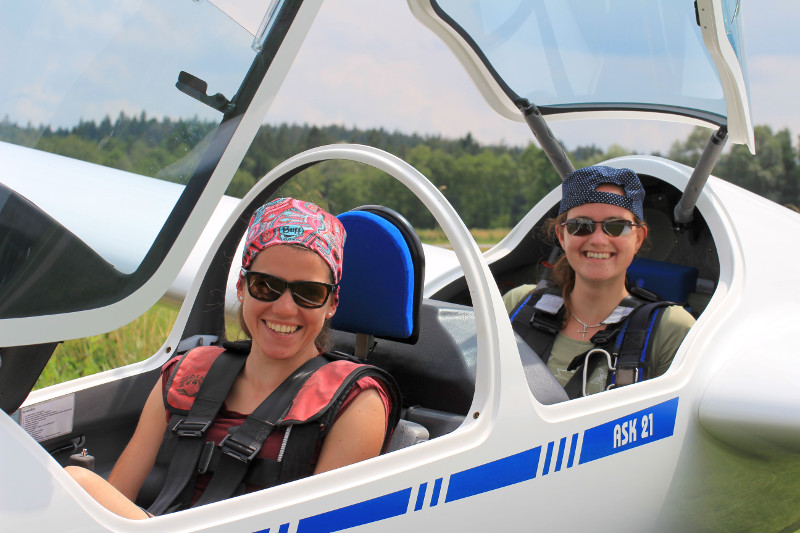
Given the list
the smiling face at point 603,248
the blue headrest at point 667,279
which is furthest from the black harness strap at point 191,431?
the blue headrest at point 667,279

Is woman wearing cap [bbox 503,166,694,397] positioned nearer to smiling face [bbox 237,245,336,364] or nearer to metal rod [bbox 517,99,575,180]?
metal rod [bbox 517,99,575,180]

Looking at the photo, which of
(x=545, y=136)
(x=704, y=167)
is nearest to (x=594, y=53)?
(x=545, y=136)

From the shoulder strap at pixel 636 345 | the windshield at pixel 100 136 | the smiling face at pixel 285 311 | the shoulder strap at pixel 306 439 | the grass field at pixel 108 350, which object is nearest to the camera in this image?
the windshield at pixel 100 136

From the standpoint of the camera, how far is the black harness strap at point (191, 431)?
1812 mm

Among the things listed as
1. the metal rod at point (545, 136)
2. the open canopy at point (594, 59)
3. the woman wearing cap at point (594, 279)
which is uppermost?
the open canopy at point (594, 59)

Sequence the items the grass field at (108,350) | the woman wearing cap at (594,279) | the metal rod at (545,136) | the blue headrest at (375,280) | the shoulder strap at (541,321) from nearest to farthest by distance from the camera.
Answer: the blue headrest at (375,280) → the woman wearing cap at (594,279) → the shoulder strap at (541,321) → the metal rod at (545,136) → the grass field at (108,350)

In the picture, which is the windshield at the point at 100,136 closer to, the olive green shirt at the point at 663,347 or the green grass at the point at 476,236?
the olive green shirt at the point at 663,347

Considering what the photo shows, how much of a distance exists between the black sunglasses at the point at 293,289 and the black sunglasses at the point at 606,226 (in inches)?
43.4

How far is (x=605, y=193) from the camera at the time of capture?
2639 millimetres

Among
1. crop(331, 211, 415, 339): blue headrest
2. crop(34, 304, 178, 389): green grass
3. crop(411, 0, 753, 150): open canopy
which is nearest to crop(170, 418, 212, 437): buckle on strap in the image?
crop(331, 211, 415, 339): blue headrest

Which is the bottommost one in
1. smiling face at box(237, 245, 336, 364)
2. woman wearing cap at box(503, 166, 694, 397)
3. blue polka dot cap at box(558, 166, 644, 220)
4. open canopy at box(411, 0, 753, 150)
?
smiling face at box(237, 245, 336, 364)

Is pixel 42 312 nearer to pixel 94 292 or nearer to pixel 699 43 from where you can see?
pixel 94 292

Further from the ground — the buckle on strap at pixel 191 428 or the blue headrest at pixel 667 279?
the blue headrest at pixel 667 279

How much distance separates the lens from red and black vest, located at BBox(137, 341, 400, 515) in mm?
1739
